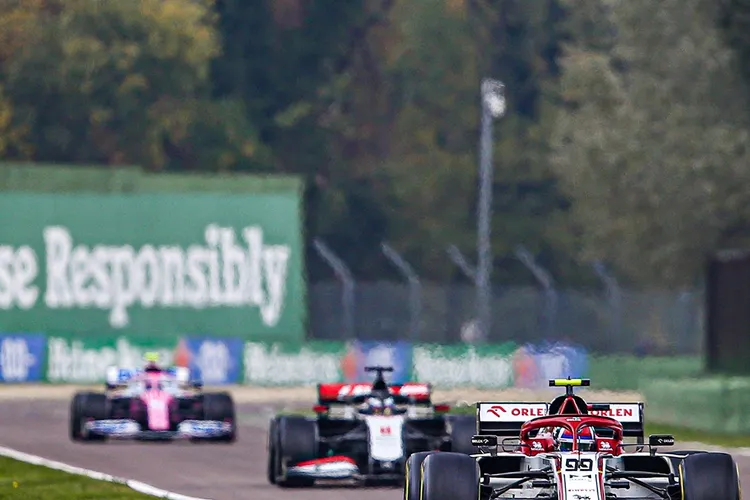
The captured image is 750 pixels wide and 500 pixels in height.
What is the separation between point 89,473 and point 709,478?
9.48 meters

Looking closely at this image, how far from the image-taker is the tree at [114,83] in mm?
69500

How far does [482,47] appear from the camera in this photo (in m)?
78.7

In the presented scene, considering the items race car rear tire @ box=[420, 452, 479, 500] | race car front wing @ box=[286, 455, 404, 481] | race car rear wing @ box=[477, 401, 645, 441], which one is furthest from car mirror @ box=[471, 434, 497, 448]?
race car front wing @ box=[286, 455, 404, 481]

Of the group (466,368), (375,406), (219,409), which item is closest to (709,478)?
(375,406)

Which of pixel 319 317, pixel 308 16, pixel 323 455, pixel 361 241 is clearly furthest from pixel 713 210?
pixel 323 455

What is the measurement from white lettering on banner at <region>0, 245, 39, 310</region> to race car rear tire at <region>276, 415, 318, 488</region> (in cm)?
3236

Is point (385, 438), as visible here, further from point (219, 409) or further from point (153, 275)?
point (153, 275)

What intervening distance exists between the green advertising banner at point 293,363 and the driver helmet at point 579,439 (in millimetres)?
35139

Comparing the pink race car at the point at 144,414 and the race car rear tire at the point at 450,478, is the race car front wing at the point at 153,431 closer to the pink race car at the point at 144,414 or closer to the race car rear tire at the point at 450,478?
the pink race car at the point at 144,414

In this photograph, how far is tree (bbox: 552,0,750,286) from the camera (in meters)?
53.1

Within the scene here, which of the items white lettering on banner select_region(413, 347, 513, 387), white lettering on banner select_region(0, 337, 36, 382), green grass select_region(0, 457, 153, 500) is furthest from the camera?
white lettering on banner select_region(413, 347, 513, 387)

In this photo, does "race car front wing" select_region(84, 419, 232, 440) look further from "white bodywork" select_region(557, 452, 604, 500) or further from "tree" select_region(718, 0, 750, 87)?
"tree" select_region(718, 0, 750, 87)

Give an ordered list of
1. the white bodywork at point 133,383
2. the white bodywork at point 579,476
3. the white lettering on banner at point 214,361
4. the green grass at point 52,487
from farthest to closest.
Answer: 1. the white lettering on banner at point 214,361
2. the white bodywork at point 133,383
3. the green grass at point 52,487
4. the white bodywork at point 579,476

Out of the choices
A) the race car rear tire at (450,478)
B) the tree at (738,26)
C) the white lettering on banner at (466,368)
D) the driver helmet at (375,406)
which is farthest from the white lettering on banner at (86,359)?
the race car rear tire at (450,478)
